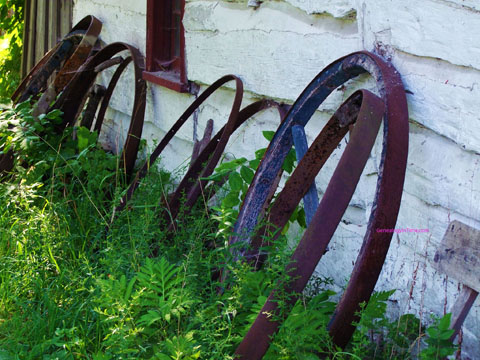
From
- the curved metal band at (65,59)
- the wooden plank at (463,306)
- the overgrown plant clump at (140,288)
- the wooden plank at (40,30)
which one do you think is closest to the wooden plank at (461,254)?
the wooden plank at (463,306)

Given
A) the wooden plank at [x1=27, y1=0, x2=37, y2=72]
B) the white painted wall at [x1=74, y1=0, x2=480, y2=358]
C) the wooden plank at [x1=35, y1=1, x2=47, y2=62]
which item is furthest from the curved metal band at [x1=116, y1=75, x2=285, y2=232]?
the wooden plank at [x1=27, y1=0, x2=37, y2=72]

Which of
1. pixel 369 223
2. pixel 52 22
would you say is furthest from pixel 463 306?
pixel 52 22

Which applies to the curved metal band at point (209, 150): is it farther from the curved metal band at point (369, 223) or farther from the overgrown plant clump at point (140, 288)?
the curved metal band at point (369, 223)

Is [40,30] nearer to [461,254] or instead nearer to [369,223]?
[369,223]

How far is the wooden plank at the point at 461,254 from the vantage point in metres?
2.09

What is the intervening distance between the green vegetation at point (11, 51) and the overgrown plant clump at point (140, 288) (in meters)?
3.41

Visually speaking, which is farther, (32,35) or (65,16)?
(32,35)

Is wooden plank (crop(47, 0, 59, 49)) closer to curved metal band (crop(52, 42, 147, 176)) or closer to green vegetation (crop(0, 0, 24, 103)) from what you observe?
green vegetation (crop(0, 0, 24, 103))

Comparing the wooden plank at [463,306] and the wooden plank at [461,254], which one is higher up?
the wooden plank at [461,254]

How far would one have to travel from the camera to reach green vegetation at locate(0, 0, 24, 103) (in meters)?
7.45

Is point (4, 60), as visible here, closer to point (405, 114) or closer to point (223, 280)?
point (223, 280)

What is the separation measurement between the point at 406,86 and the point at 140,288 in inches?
51.8

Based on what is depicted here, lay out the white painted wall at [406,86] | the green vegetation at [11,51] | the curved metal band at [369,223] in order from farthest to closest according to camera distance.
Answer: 1. the green vegetation at [11,51]
2. the white painted wall at [406,86]
3. the curved metal band at [369,223]

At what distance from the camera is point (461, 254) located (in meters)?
2.15
